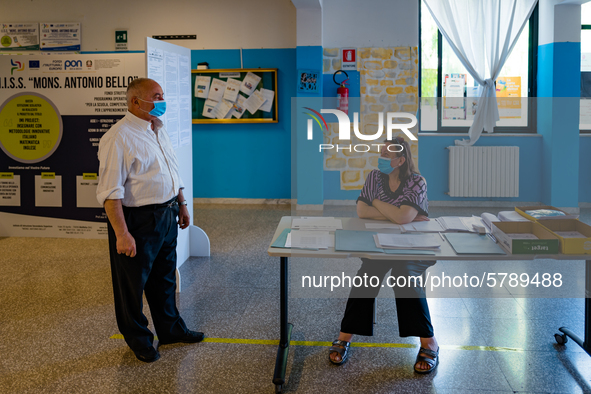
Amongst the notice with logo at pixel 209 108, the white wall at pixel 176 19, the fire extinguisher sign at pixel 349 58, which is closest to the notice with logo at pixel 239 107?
the notice with logo at pixel 209 108

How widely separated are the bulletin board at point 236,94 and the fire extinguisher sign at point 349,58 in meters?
0.91

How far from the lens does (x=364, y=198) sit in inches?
111

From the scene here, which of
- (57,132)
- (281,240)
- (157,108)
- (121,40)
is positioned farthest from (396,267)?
(121,40)

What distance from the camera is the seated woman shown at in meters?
2.51

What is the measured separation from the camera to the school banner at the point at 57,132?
4879mm

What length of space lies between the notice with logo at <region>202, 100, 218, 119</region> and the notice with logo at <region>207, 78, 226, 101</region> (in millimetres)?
53

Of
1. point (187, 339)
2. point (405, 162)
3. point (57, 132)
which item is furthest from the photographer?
point (57, 132)

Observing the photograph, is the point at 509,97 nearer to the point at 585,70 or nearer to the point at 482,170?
the point at 585,70

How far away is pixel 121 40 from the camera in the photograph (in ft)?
22.7

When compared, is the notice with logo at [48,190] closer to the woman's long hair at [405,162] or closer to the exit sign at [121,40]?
the exit sign at [121,40]

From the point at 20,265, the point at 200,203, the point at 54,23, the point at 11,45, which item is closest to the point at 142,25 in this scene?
the point at 54,23

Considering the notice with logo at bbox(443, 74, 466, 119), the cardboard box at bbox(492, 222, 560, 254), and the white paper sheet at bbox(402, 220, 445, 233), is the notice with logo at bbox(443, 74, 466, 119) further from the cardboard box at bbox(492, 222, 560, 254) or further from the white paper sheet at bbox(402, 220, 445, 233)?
the cardboard box at bbox(492, 222, 560, 254)

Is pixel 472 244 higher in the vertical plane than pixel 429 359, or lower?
higher

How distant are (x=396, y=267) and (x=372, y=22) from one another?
4.75 metres
